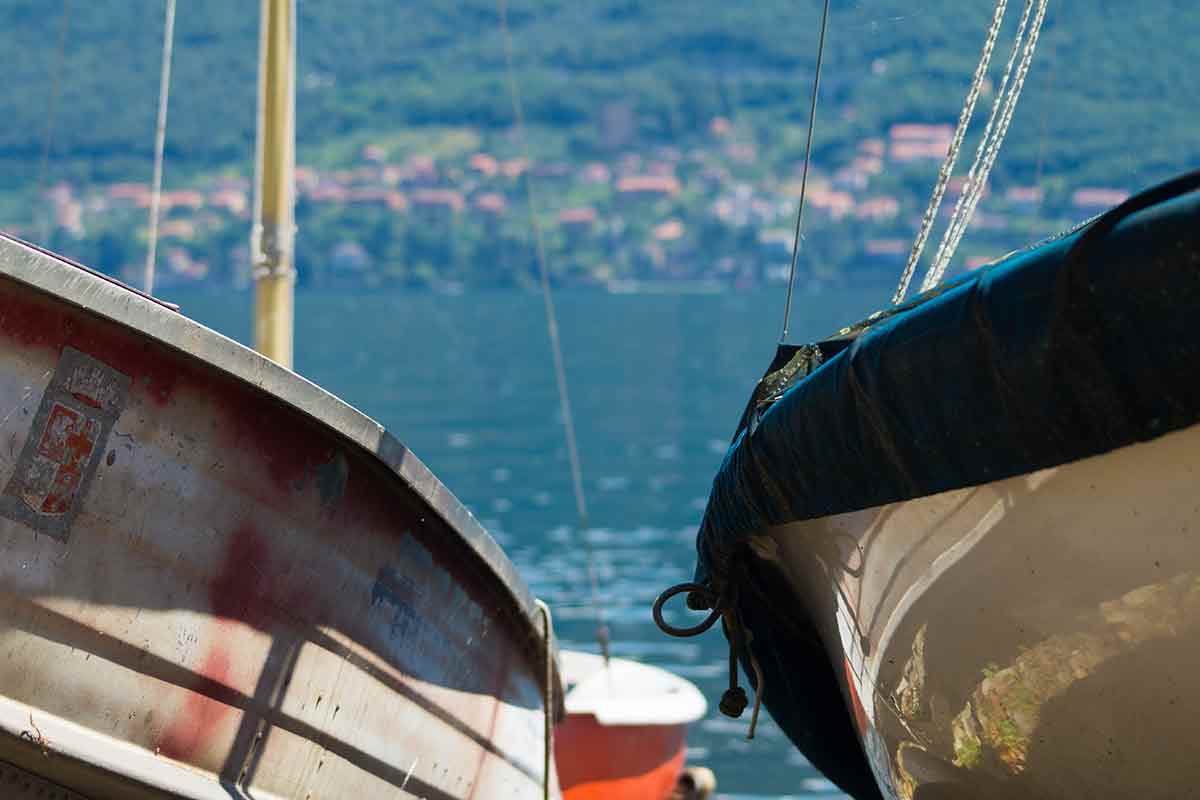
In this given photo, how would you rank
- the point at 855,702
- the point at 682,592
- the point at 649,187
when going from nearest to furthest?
the point at 855,702 → the point at 682,592 → the point at 649,187

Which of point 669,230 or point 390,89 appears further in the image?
point 390,89

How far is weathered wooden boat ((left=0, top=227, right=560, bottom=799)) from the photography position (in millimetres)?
4543

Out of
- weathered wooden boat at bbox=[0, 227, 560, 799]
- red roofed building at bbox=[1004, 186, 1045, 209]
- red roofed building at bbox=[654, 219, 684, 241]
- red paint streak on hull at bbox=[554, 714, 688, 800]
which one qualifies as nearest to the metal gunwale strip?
weathered wooden boat at bbox=[0, 227, 560, 799]

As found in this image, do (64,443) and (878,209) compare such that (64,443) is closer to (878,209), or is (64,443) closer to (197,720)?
(197,720)

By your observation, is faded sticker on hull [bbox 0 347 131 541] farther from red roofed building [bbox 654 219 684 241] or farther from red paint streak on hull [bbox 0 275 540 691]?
red roofed building [bbox 654 219 684 241]

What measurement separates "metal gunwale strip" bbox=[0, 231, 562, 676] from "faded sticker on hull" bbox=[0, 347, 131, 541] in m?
0.15

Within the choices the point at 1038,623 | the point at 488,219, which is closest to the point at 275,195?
the point at 1038,623

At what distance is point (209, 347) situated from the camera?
4715 millimetres

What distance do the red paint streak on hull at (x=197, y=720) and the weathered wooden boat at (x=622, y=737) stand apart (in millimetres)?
5444

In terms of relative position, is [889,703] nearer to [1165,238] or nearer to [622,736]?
[1165,238]

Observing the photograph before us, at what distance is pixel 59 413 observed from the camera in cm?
456

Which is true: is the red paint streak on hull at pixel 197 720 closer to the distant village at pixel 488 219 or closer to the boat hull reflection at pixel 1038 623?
the boat hull reflection at pixel 1038 623

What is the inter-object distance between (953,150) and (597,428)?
46.8m

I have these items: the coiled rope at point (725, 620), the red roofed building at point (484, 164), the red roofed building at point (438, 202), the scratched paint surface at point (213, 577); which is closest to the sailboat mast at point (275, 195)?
the scratched paint surface at point (213, 577)
